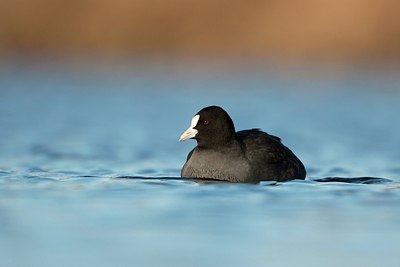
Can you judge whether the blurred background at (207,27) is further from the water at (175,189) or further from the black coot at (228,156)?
the black coot at (228,156)

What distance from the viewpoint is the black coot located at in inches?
458

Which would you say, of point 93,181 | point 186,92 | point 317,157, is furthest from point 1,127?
point 186,92

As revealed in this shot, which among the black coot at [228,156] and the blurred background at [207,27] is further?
the blurred background at [207,27]

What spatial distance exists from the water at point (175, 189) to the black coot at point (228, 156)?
0.22 m

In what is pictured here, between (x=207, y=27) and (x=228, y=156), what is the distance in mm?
20598

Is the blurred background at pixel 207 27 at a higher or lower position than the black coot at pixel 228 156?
higher

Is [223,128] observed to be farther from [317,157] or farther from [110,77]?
[110,77]

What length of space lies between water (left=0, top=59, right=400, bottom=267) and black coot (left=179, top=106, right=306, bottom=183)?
218 mm

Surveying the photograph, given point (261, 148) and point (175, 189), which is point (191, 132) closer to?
point (261, 148)

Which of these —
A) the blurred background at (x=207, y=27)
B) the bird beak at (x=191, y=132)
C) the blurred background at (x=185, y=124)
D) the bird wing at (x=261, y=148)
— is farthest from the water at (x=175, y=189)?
the blurred background at (x=207, y=27)

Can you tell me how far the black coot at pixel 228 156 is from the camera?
11.6 metres

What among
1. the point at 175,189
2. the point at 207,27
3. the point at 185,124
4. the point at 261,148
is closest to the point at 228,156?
the point at 261,148

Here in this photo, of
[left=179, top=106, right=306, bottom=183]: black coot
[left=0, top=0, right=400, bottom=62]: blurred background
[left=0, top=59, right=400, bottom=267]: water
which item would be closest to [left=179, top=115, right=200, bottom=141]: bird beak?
[left=179, top=106, right=306, bottom=183]: black coot

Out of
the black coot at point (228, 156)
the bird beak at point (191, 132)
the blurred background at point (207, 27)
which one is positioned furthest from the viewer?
the blurred background at point (207, 27)
